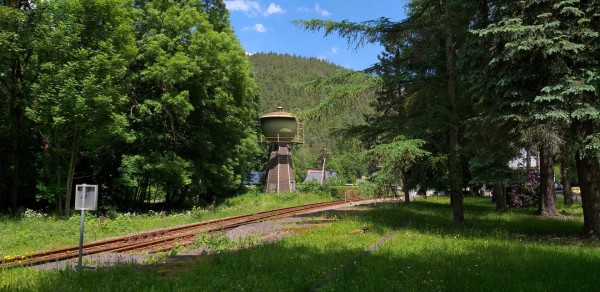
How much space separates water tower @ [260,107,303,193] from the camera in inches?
1786

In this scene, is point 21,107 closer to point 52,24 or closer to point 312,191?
point 52,24

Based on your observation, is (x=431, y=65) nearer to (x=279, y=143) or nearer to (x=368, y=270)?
(x=368, y=270)

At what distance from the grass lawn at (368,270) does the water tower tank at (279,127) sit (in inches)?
1325

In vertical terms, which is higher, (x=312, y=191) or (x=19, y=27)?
(x=19, y=27)

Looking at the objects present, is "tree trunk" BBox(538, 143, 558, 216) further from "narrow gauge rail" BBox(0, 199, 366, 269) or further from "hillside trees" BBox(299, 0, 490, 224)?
"narrow gauge rail" BBox(0, 199, 366, 269)

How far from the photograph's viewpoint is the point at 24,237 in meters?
13.2

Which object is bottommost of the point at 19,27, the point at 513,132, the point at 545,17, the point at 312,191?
the point at 312,191

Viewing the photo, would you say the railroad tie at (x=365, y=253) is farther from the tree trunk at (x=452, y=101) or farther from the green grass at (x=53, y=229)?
the green grass at (x=53, y=229)

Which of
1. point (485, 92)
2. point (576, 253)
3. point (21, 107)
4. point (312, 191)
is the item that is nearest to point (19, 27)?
point (21, 107)

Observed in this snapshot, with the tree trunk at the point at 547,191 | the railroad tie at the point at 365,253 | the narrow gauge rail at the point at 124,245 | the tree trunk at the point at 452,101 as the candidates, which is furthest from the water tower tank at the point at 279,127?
the railroad tie at the point at 365,253

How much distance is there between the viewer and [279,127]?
45.3m

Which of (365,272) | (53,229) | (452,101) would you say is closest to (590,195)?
(452,101)

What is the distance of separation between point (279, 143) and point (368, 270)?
38721 millimetres

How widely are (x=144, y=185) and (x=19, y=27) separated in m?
11.1
